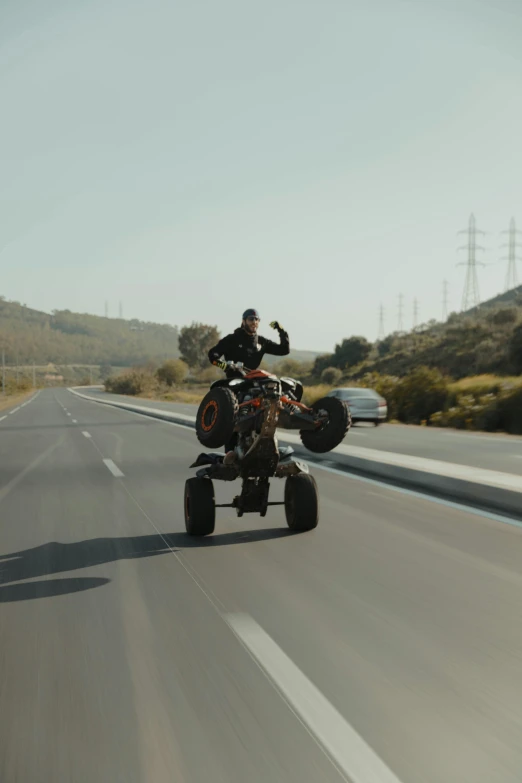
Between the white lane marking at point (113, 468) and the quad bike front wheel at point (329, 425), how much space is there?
20.4ft

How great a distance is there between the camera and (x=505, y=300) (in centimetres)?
10650

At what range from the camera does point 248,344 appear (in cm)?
816

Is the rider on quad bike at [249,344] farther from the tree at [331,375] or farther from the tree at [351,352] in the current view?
the tree at [351,352]

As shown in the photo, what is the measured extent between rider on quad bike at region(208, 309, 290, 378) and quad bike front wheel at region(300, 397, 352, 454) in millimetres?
677

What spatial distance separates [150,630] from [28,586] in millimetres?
1572

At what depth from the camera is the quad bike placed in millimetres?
7281

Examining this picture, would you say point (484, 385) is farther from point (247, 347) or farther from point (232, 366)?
point (232, 366)

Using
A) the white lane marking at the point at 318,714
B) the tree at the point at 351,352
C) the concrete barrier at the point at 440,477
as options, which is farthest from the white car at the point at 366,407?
the tree at the point at 351,352

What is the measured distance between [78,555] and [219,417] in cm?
177

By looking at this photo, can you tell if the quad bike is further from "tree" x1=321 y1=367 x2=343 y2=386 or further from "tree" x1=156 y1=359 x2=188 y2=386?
"tree" x1=156 y1=359 x2=188 y2=386

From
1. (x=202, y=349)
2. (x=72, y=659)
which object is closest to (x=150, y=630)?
(x=72, y=659)

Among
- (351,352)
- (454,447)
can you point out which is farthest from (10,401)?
(454,447)

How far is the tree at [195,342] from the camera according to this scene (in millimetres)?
131587

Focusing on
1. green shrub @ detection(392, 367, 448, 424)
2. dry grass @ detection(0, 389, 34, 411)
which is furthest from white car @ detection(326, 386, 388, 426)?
dry grass @ detection(0, 389, 34, 411)
